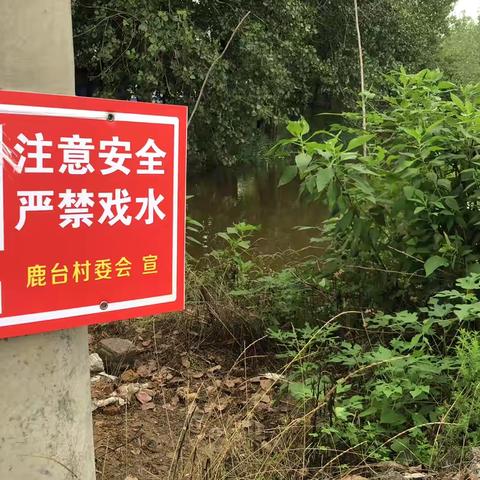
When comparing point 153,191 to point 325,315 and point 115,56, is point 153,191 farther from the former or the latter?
point 115,56

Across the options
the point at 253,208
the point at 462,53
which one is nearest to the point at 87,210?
the point at 253,208

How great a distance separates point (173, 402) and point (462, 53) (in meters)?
31.2

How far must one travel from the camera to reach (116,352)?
3.76 metres

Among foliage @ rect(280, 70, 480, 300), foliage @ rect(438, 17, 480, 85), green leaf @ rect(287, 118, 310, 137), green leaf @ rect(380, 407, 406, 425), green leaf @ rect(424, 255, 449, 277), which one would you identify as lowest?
green leaf @ rect(380, 407, 406, 425)

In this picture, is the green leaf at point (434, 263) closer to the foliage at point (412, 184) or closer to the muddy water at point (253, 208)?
the foliage at point (412, 184)

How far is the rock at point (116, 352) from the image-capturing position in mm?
3750

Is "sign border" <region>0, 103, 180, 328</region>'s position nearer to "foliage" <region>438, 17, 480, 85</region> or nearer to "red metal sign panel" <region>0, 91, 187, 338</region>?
"red metal sign panel" <region>0, 91, 187, 338</region>

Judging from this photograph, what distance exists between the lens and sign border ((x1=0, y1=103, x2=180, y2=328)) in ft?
4.42

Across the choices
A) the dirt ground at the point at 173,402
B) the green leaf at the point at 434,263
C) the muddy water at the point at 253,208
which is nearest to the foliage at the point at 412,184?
the green leaf at the point at 434,263

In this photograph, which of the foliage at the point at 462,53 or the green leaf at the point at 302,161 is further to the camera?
the foliage at the point at 462,53

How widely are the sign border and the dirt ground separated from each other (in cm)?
66

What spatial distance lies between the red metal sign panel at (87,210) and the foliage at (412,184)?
1.34 meters

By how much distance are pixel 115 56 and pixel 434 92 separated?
8017mm

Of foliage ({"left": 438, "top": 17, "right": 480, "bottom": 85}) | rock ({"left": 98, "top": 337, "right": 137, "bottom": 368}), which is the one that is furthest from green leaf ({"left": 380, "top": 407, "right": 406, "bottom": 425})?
foliage ({"left": 438, "top": 17, "right": 480, "bottom": 85})
